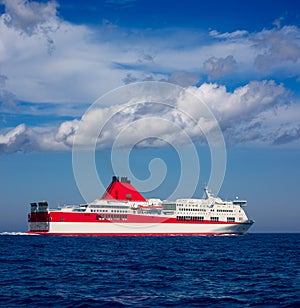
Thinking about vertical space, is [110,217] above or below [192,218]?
above

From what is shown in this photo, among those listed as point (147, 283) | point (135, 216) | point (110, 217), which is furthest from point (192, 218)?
point (147, 283)

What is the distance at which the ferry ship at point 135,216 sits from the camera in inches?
3846

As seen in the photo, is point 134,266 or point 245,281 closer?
point 245,281

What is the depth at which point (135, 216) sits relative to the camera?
338ft

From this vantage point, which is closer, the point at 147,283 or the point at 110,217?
the point at 147,283

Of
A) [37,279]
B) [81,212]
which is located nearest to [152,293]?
[37,279]

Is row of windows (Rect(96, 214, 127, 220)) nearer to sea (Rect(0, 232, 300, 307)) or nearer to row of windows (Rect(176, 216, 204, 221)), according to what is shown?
row of windows (Rect(176, 216, 204, 221))

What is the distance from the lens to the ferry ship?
97.7 metres

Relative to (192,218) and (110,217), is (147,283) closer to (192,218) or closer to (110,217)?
(110,217)

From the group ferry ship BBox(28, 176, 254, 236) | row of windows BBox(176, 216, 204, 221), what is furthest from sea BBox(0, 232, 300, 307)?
row of windows BBox(176, 216, 204, 221)

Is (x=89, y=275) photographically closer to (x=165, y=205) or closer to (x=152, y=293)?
(x=152, y=293)

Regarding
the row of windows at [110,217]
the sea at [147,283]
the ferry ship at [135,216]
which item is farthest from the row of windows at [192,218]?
the sea at [147,283]

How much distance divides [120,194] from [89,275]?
7782 cm

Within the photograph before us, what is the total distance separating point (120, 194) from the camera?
109 meters
